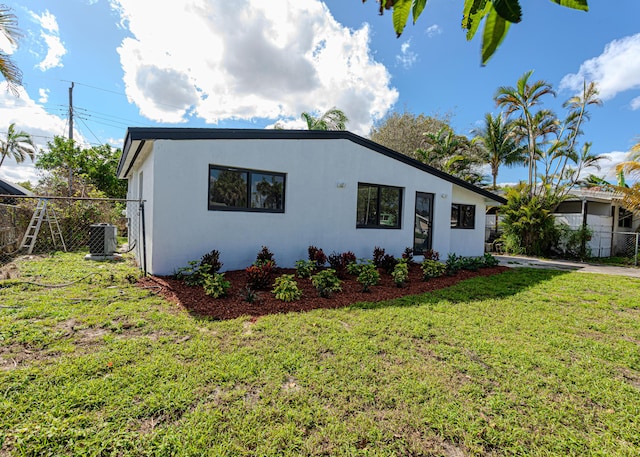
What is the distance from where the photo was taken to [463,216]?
39.0ft

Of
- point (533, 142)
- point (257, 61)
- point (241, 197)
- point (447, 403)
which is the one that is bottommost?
point (447, 403)

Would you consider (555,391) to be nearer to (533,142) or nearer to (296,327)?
(296,327)

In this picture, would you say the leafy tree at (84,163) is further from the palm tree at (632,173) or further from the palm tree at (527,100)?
the palm tree at (632,173)

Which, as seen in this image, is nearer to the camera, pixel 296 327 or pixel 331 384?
pixel 331 384

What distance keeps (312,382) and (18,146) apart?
103 ft

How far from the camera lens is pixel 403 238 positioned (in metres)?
9.68

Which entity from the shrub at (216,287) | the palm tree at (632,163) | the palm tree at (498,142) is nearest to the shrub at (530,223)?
the palm tree at (632,163)

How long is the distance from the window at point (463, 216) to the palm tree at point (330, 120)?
384 inches

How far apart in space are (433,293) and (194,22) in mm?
8828

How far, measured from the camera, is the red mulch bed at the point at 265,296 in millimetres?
4629

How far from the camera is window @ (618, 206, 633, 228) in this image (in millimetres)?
17288

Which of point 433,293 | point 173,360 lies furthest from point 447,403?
point 433,293

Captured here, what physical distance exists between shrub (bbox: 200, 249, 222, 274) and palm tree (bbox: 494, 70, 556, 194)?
15687 mm

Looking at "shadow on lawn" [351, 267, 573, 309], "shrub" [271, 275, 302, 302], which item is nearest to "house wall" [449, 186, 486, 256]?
"shadow on lawn" [351, 267, 573, 309]
